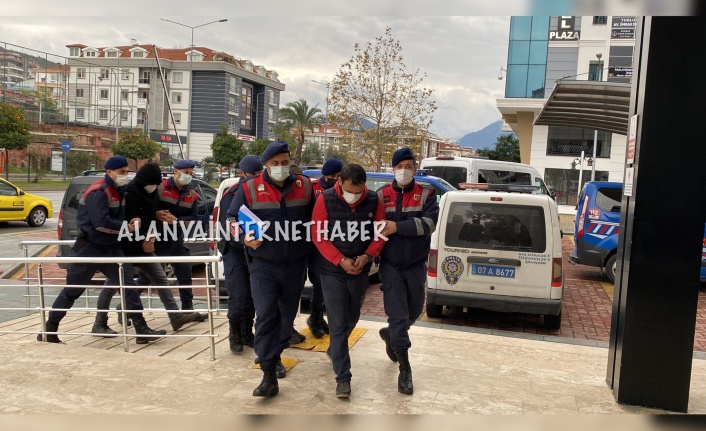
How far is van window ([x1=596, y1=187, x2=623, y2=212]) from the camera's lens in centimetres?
1044

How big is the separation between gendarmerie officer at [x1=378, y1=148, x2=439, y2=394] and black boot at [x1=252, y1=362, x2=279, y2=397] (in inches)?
36.5

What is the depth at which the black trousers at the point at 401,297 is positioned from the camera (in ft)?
14.8

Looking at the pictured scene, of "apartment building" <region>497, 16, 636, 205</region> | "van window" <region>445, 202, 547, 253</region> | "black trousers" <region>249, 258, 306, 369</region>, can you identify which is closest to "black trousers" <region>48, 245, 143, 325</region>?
"black trousers" <region>249, 258, 306, 369</region>

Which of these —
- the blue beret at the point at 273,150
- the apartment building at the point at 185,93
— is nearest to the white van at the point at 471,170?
the apartment building at the point at 185,93

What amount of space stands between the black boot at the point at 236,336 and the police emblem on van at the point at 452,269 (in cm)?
273

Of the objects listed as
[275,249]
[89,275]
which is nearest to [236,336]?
[275,249]

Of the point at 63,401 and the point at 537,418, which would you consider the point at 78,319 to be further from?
the point at 537,418

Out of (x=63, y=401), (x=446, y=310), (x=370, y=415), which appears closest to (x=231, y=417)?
(x=370, y=415)

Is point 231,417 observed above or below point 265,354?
below

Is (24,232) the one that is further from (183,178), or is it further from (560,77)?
(560,77)

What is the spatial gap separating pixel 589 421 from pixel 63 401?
3650 mm

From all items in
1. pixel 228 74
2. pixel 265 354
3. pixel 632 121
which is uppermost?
pixel 228 74

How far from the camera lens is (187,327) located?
6379 mm

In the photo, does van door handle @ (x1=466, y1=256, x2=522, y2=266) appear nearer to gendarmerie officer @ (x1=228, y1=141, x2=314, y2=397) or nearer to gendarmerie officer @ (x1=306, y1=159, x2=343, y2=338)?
gendarmerie officer @ (x1=306, y1=159, x2=343, y2=338)
